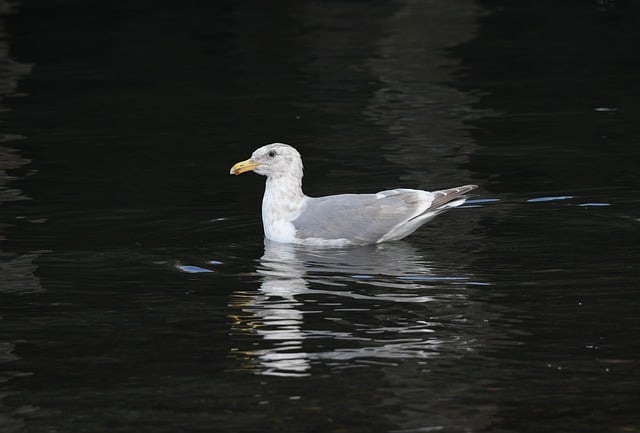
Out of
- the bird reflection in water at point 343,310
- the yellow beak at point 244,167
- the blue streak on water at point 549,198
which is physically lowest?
the blue streak on water at point 549,198

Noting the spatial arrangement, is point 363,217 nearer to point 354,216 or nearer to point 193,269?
point 354,216

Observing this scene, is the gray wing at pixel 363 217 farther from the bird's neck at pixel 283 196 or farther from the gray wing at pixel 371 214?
the bird's neck at pixel 283 196

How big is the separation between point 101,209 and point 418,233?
3.28m

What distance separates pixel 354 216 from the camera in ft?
43.3

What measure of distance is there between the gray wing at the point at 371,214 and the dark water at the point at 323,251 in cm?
18

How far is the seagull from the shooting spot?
518 inches

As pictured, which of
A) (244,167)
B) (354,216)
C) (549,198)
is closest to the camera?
(354,216)

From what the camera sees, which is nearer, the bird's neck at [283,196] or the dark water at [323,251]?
the dark water at [323,251]

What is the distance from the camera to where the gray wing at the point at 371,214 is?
13.1m

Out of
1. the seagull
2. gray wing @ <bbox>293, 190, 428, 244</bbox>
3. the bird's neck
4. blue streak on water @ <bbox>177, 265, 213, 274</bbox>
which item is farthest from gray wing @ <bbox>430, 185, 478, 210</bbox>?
blue streak on water @ <bbox>177, 265, 213, 274</bbox>

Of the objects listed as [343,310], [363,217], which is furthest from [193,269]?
[343,310]

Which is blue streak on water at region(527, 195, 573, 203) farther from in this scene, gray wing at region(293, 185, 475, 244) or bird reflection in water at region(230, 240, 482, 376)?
bird reflection in water at region(230, 240, 482, 376)

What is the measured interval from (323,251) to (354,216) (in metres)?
0.42

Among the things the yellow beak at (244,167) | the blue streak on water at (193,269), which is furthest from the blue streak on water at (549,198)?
the blue streak on water at (193,269)
